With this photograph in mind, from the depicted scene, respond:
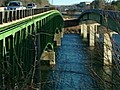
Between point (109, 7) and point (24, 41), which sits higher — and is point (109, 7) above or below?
above

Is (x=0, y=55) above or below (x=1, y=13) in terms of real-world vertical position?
below

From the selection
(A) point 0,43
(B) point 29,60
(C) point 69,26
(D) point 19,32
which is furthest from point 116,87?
(C) point 69,26

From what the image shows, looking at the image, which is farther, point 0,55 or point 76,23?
point 76,23

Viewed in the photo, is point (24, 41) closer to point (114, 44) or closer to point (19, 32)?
point (19, 32)

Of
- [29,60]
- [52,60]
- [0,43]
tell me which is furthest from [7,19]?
[52,60]

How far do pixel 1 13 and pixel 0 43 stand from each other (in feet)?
13.8

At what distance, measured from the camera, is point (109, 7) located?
25.1 feet

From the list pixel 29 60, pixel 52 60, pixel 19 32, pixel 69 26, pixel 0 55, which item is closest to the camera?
pixel 0 55

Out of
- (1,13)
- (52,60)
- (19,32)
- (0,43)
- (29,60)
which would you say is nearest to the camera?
(0,43)

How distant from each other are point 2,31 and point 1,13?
3193 millimetres

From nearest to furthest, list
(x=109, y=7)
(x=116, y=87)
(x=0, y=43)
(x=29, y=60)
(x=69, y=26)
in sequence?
1. (x=116, y=87)
2. (x=109, y=7)
3. (x=0, y=43)
4. (x=29, y=60)
5. (x=69, y=26)

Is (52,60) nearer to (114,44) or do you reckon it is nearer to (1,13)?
(1,13)

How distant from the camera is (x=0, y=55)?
17.0 m

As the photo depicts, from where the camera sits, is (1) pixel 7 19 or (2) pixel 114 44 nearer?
(2) pixel 114 44
